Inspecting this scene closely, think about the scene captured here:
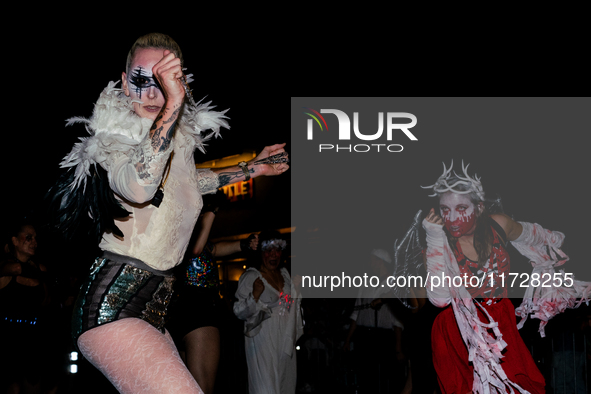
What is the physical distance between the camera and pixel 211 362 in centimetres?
338

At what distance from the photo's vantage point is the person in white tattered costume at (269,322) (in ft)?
18.2

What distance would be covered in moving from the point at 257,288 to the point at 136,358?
13.7ft

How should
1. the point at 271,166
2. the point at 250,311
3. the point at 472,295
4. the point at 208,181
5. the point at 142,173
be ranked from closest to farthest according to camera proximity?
the point at 142,173, the point at 208,181, the point at 271,166, the point at 472,295, the point at 250,311

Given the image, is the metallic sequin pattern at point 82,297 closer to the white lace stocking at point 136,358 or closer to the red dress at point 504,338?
the white lace stocking at point 136,358

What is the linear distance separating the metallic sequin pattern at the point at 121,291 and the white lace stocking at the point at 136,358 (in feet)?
0.12

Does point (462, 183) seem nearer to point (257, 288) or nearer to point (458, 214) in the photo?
point (458, 214)

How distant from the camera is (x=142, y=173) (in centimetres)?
158

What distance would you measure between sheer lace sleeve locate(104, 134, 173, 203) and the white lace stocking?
1.41ft

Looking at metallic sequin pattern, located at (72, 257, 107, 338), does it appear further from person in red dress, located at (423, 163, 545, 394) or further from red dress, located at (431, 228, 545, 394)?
red dress, located at (431, 228, 545, 394)

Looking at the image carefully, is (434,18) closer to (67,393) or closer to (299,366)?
(299,366)

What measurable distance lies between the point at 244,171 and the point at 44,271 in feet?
13.4

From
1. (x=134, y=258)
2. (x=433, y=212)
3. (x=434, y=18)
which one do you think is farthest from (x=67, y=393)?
(x=434, y=18)

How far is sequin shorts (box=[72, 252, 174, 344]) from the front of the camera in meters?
1.75

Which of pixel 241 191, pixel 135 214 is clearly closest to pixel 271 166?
pixel 135 214
